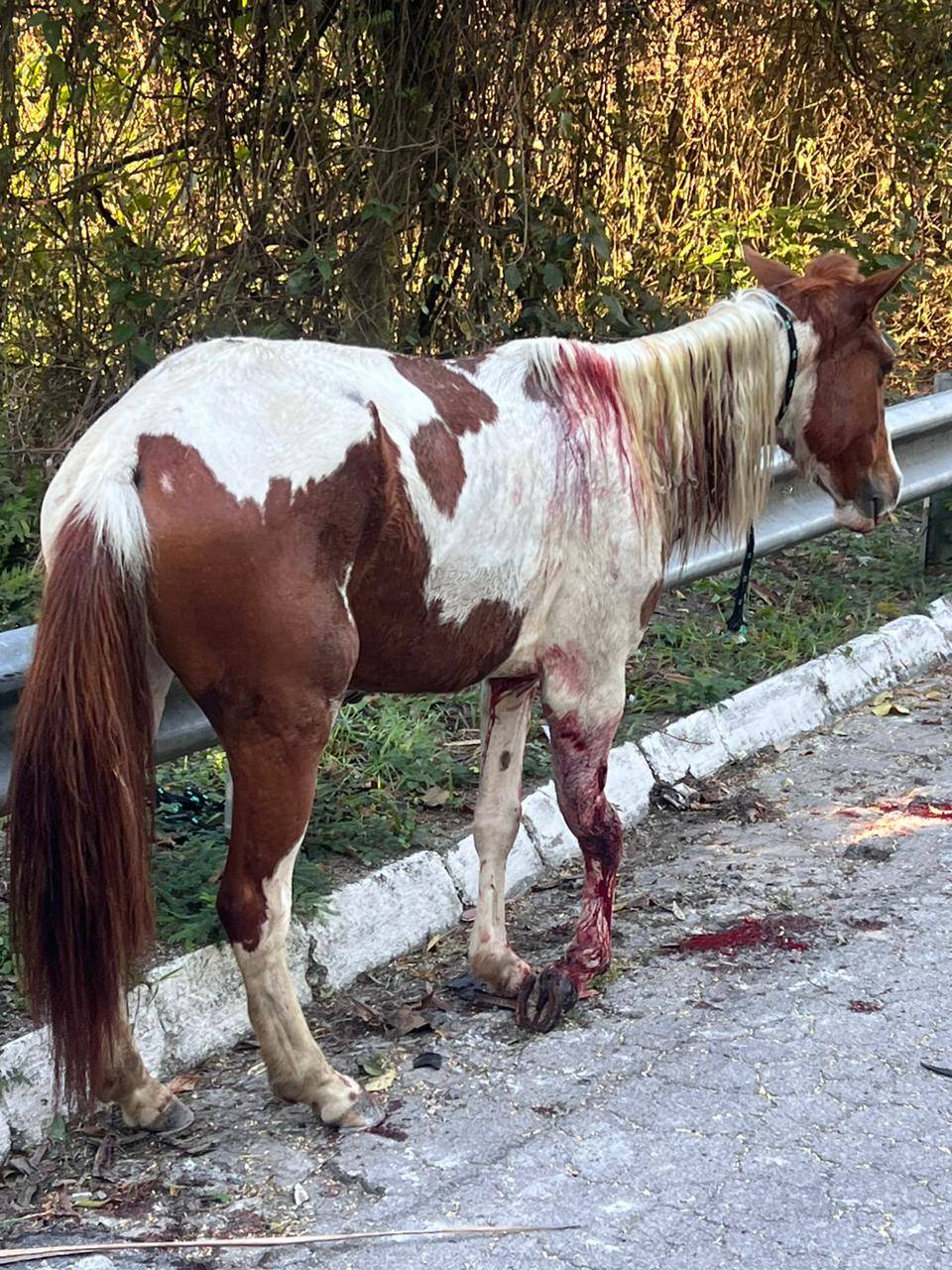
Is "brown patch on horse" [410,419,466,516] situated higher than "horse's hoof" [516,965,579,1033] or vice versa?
"brown patch on horse" [410,419,466,516]

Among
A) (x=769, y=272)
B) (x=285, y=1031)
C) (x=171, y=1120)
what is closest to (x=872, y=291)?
(x=769, y=272)

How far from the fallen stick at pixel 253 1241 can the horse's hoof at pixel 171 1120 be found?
35 cm

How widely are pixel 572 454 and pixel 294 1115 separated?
1.56 meters

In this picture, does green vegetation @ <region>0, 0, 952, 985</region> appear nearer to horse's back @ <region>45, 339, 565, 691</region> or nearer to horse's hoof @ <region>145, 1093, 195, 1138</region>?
horse's back @ <region>45, 339, 565, 691</region>

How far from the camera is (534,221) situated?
6.87 meters

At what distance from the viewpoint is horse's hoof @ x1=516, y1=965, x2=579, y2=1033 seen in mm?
3242

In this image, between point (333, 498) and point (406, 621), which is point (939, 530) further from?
point (333, 498)

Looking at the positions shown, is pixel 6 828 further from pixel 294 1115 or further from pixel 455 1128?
pixel 455 1128

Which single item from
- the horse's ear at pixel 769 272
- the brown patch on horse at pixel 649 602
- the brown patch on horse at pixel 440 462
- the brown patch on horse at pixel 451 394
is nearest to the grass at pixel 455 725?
the brown patch on horse at pixel 649 602

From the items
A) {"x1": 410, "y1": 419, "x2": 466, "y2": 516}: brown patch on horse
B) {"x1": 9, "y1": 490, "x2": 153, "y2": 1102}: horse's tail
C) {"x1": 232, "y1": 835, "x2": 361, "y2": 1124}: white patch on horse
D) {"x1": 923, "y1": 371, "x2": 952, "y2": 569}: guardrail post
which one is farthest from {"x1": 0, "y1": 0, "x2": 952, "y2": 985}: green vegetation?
{"x1": 9, "y1": 490, "x2": 153, "y2": 1102}: horse's tail

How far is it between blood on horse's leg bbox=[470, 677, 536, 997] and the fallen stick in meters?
0.94

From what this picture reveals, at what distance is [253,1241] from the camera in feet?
8.00

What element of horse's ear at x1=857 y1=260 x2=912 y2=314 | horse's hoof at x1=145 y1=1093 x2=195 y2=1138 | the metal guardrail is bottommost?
horse's hoof at x1=145 y1=1093 x2=195 y2=1138

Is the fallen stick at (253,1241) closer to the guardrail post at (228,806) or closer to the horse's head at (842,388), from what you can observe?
the guardrail post at (228,806)
